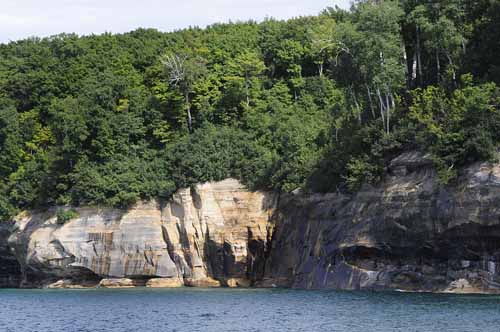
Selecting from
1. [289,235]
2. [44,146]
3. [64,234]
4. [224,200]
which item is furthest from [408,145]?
[44,146]

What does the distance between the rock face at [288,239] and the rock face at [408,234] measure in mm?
63

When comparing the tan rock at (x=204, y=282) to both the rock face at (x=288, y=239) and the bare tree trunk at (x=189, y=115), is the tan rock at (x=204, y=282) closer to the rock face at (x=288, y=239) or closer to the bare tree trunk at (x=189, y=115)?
the rock face at (x=288, y=239)

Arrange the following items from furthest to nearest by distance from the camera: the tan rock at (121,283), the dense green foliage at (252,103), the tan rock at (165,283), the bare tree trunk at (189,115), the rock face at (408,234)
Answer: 1. the bare tree trunk at (189,115)
2. the tan rock at (121,283)
3. the tan rock at (165,283)
4. the dense green foliage at (252,103)
5. the rock face at (408,234)

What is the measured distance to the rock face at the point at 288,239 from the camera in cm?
5678

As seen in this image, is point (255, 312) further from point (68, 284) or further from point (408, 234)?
point (68, 284)

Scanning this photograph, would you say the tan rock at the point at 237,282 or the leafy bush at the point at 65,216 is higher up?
the leafy bush at the point at 65,216

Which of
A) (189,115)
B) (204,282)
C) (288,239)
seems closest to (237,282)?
(204,282)

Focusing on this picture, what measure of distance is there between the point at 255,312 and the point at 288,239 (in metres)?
21.2

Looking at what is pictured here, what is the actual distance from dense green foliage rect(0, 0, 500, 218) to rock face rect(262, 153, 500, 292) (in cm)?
131

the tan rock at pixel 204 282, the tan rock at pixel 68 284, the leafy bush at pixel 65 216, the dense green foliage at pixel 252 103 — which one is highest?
the dense green foliage at pixel 252 103

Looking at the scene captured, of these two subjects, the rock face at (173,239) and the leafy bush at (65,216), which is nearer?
the rock face at (173,239)

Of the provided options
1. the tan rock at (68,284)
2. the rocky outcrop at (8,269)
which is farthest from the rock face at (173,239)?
the rocky outcrop at (8,269)

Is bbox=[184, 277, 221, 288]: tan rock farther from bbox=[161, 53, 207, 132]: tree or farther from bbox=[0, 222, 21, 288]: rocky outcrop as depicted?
bbox=[0, 222, 21, 288]: rocky outcrop

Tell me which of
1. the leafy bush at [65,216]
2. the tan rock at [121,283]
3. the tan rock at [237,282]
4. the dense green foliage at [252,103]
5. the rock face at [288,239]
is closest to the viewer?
the rock face at [288,239]
